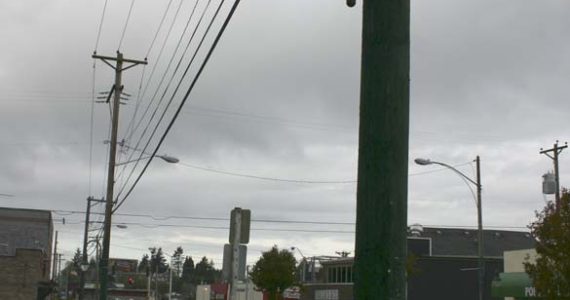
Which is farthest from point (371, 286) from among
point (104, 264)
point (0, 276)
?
point (0, 276)

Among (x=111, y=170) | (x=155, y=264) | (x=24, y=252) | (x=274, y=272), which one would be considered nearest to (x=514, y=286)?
(x=111, y=170)

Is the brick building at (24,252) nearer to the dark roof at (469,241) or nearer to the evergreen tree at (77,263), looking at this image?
the evergreen tree at (77,263)

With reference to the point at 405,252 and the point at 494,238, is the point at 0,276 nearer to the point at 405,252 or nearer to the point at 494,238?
the point at 494,238

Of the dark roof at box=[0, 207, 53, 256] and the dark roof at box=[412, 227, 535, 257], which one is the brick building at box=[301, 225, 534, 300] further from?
the dark roof at box=[0, 207, 53, 256]

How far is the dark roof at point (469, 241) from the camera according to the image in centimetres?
6506

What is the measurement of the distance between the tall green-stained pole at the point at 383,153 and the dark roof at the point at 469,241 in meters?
60.9

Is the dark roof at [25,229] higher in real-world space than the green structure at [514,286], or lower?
higher

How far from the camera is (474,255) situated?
2522 inches

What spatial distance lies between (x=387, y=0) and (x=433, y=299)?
56.6m

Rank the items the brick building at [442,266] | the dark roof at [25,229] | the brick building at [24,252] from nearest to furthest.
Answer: the brick building at [24,252] < the brick building at [442,266] < the dark roof at [25,229]

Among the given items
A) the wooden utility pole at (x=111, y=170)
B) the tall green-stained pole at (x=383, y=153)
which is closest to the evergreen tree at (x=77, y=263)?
the wooden utility pole at (x=111, y=170)

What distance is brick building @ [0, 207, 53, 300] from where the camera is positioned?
47344mm

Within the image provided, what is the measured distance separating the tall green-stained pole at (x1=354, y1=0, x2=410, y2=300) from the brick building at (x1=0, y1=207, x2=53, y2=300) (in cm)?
4642

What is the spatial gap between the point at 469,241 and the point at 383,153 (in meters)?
64.6
